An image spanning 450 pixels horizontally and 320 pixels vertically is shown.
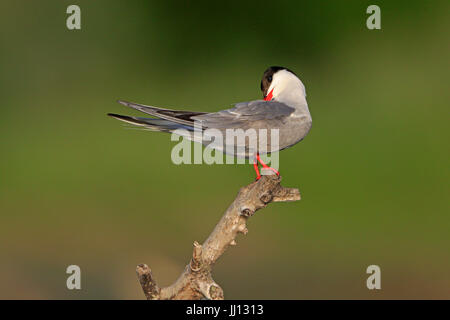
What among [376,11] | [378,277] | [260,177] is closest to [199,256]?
[260,177]

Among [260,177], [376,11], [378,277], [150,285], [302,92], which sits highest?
[376,11]

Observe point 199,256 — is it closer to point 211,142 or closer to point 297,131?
point 211,142

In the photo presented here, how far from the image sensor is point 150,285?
78.2 inches

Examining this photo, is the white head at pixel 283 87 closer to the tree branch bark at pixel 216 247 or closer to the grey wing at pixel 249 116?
the grey wing at pixel 249 116

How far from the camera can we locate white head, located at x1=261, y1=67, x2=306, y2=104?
241cm

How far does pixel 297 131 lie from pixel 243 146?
0.22m

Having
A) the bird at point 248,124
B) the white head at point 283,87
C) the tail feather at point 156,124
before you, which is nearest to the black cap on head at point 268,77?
the white head at point 283,87

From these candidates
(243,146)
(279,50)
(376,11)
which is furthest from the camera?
A: (279,50)

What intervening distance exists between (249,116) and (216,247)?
51 centimetres

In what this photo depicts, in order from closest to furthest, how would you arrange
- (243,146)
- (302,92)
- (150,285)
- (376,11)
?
(150,285)
(243,146)
(302,92)
(376,11)

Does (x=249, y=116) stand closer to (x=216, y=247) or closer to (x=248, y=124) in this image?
(x=248, y=124)

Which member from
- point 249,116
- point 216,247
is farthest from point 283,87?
point 216,247

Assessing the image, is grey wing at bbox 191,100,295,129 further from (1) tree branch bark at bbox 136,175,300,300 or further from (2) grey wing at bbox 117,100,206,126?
(1) tree branch bark at bbox 136,175,300,300

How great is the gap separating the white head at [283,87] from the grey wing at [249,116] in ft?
0.53
